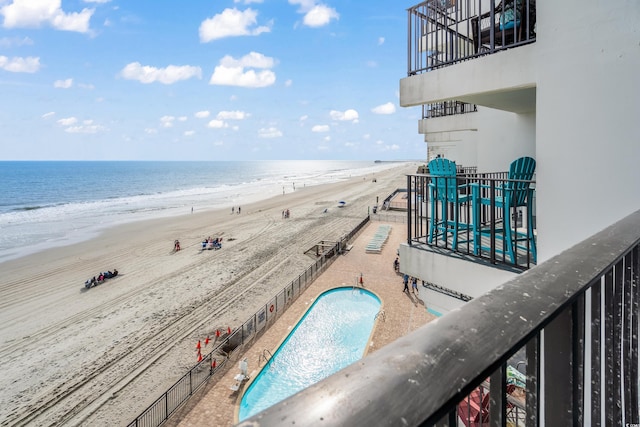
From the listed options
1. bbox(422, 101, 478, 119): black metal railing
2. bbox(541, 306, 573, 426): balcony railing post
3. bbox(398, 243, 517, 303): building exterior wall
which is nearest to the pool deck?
bbox(398, 243, 517, 303): building exterior wall

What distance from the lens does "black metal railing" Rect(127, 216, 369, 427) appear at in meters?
9.77

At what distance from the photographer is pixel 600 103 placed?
3.96 m

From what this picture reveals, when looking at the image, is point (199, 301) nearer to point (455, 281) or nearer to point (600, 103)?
point (455, 281)

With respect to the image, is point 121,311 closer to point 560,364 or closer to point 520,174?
point 520,174

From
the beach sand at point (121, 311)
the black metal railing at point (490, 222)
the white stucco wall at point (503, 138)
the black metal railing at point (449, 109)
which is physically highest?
the black metal railing at point (449, 109)

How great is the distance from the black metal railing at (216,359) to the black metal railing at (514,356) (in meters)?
10.3

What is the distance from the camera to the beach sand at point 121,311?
1123 cm

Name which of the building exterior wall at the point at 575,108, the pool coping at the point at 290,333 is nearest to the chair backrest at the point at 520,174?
the building exterior wall at the point at 575,108

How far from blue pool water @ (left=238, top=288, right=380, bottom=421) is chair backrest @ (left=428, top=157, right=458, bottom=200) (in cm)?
514

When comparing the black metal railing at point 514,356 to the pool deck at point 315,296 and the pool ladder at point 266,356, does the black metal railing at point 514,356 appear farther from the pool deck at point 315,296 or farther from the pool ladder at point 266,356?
the pool ladder at point 266,356

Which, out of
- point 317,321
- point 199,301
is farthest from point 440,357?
point 199,301

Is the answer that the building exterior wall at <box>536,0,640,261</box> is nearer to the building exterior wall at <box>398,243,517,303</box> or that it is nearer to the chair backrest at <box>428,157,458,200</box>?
the building exterior wall at <box>398,243,517,303</box>

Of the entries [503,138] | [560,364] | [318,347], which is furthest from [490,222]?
A: [318,347]

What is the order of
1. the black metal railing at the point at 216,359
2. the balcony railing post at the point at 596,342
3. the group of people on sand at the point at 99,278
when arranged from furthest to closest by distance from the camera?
1. the group of people on sand at the point at 99,278
2. the black metal railing at the point at 216,359
3. the balcony railing post at the point at 596,342
